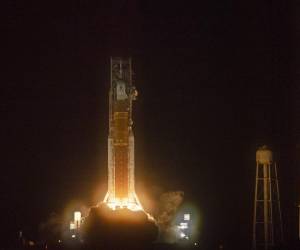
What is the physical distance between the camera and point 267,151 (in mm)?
41281

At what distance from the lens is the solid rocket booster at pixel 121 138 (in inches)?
1753

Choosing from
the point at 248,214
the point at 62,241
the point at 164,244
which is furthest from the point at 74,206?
the point at 248,214

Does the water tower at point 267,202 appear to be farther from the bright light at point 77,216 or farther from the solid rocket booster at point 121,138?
the bright light at point 77,216

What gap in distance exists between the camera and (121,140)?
44.6 m

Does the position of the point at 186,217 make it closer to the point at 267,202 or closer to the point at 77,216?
the point at 77,216

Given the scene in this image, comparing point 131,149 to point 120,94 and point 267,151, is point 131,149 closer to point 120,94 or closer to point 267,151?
point 120,94

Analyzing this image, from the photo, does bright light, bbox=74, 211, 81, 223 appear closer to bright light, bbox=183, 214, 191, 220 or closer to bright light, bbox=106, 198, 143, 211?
bright light, bbox=106, 198, 143, 211

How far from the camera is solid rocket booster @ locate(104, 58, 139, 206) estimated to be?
1753 inches

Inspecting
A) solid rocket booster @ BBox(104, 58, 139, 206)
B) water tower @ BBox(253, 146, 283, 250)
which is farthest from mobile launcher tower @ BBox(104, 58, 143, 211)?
water tower @ BBox(253, 146, 283, 250)

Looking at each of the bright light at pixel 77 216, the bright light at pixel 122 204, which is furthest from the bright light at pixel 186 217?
the bright light at pixel 77 216

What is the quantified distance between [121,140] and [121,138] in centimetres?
10

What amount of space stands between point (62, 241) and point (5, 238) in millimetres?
3616

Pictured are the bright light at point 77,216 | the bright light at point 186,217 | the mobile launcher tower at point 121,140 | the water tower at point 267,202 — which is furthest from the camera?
the bright light at point 186,217

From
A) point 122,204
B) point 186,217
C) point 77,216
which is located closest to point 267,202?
point 186,217
